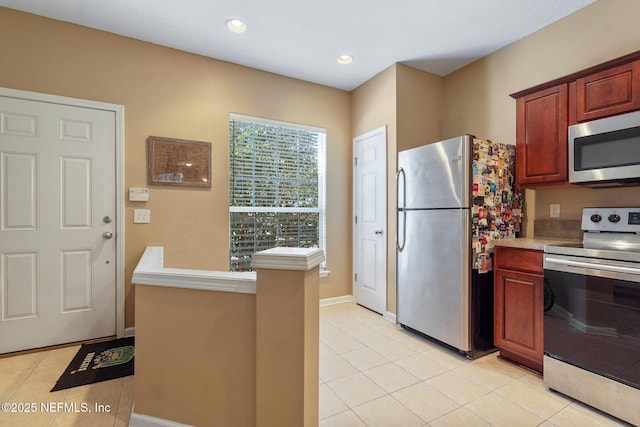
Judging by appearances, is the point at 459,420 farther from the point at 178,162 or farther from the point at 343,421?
the point at 178,162

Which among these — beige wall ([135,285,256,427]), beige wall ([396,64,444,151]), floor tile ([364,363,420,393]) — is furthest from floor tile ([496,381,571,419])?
beige wall ([396,64,444,151])

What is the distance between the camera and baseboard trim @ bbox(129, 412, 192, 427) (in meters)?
1.50

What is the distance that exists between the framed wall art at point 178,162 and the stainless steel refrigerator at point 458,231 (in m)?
2.08

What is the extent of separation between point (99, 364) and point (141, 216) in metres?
1.24

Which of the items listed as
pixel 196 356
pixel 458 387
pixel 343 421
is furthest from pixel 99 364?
pixel 458 387

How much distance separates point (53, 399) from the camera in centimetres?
182

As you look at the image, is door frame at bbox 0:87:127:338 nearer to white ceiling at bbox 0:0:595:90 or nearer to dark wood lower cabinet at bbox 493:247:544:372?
white ceiling at bbox 0:0:595:90

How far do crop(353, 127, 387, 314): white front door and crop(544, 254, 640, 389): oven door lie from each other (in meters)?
1.61

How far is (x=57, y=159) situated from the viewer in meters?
2.52

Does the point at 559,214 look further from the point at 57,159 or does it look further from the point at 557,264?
the point at 57,159

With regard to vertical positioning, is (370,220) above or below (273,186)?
below

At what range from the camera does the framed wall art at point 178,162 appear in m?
2.84

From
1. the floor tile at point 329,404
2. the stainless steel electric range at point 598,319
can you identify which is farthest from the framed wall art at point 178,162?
the stainless steel electric range at point 598,319

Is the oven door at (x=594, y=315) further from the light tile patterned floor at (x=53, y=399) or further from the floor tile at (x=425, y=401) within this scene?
the light tile patterned floor at (x=53, y=399)
